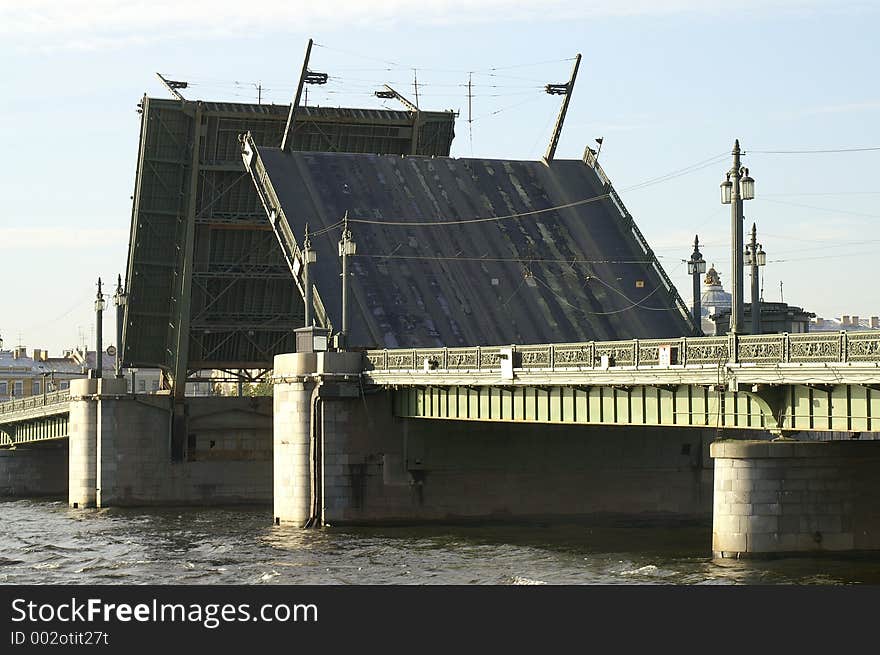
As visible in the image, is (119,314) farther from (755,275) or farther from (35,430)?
(755,275)

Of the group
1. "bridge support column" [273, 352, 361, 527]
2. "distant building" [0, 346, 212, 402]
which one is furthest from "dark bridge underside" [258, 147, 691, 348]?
"distant building" [0, 346, 212, 402]

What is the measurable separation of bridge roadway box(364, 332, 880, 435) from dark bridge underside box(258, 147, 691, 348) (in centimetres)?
961

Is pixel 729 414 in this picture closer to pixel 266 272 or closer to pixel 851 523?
pixel 851 523

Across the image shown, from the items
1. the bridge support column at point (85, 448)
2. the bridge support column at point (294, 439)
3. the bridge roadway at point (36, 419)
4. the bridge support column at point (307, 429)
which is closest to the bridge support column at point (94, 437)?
the bridge support column at point (85, 448)

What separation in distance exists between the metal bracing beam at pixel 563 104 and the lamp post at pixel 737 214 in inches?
1308

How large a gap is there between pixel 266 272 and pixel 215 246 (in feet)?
7.37

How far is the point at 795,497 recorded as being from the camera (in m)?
39.4

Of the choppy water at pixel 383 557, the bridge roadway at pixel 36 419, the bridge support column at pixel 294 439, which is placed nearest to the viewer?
the choppy water at pixel 383 557

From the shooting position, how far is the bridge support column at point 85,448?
239ft

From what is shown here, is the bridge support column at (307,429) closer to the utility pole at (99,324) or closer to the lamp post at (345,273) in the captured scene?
the lamp post at (345,273)

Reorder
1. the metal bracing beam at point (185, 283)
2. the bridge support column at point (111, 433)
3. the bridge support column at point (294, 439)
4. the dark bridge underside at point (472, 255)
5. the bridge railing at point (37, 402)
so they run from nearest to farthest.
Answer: the bridge support column at point (294, 439) < the dark bridge underside at point (472, 255) < the metal bracing beam at point (185, 283) < the bridge support column at point (111, 433) < the bridge railing at point (37, 402)

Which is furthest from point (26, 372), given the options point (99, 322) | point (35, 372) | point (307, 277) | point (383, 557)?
point (383, 557)

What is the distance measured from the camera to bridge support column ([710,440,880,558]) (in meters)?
39.2
